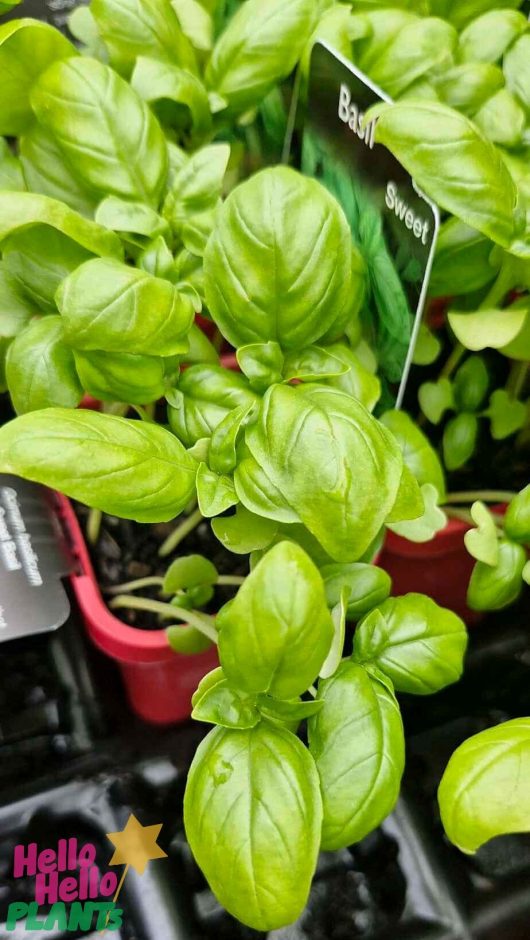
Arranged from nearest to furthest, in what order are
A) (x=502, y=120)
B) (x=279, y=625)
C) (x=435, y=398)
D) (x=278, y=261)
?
(x=279, y=625), (x=278, y=261), (x=502, y=120), (x=435, y=398)

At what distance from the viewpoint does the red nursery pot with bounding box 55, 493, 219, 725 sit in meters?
0.64

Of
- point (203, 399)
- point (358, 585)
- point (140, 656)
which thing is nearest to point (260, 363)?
point (203, 399)

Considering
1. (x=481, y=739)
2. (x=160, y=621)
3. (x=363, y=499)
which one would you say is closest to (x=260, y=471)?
(x=363, y=499)

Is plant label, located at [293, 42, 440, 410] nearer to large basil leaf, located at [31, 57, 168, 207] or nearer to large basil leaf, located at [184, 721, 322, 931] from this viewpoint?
large basil leaf, located at [31, 57, 168, 207]

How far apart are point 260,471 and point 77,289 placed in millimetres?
137

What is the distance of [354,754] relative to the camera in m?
0.46

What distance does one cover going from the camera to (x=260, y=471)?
47 cm

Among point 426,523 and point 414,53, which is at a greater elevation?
point 414,53

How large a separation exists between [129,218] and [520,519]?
0.32m

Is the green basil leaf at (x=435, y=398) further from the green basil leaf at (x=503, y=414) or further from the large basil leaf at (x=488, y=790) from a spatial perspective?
the large basil leaf at (x=488, y=790)

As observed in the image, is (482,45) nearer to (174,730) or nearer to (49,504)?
(49,504)

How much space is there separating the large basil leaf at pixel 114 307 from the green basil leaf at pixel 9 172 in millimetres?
166

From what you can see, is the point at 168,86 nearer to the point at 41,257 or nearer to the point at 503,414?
the point at 41,257

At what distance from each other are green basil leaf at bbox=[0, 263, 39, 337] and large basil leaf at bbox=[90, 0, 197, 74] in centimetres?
20
